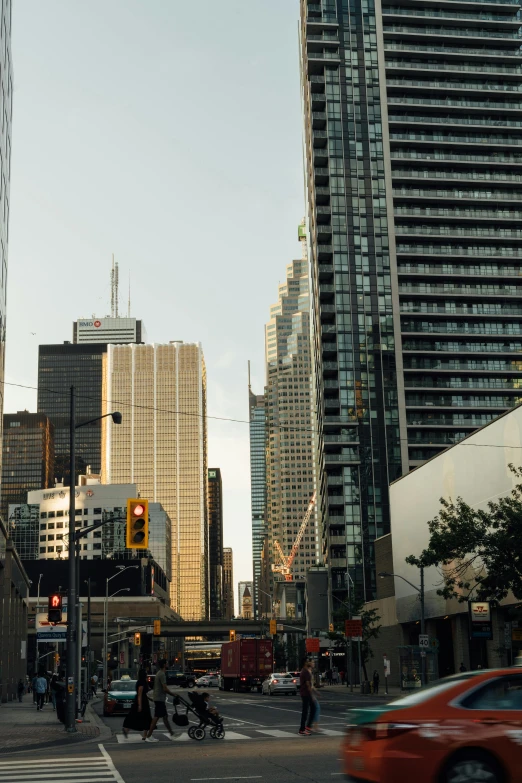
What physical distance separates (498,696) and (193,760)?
30.1 ft

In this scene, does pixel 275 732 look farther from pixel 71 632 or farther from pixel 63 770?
pixel 63 770

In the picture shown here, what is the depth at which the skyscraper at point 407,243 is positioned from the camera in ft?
380

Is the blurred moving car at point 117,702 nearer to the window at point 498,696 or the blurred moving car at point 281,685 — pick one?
the blurred moving car at point 281,685

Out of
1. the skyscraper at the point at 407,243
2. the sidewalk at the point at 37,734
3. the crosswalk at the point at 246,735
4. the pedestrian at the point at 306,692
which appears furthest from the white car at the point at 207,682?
the pedestrian at the point at 306,692

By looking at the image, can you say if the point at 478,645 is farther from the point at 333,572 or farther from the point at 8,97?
the point at 333,572

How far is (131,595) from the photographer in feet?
543

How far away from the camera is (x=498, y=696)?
10.4m

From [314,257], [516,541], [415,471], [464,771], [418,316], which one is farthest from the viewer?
[314,257]

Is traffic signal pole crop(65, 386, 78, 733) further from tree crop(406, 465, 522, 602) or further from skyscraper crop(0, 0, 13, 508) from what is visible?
skyscraper crop(0, 0, 13, 508)

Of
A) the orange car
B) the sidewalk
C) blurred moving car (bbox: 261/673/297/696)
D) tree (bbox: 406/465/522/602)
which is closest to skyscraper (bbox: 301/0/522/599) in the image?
blurred moving car (bbox: 261/673/297/696)

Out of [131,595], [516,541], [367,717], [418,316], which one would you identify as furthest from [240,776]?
[131,595]

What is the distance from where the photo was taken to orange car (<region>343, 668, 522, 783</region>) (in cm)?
991

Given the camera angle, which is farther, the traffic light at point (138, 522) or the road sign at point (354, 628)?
the road sign at point (354, 628)

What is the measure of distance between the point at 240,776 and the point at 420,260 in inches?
4265
